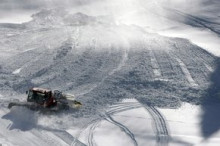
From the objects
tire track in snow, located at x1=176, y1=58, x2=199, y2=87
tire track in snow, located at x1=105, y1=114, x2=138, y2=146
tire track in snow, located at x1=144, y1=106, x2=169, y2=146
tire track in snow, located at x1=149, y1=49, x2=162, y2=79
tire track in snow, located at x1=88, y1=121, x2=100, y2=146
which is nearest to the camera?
tire track in snow, located at x1=88, y1=121, x2=100, y2=146

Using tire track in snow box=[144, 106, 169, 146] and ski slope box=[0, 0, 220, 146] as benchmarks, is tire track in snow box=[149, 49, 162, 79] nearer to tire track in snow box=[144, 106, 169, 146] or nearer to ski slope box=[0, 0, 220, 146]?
ski slope box=[0, 0, 220, 146]

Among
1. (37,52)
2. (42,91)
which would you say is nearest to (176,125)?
(42,91)

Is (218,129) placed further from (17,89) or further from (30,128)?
(17,89)

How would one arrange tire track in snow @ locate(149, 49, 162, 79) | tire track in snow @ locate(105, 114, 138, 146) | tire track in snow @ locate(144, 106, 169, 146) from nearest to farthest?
tire track in snow @ locate(144, 106, 169, 146) → tire track in snow @ locate(105, 114, 138, 146) → tire track in snow @ locate(149, 49, 162, 79)

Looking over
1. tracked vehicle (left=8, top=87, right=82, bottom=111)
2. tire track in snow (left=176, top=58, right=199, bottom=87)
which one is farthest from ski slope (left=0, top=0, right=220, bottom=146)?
tracked vehicle (left=8, top=87, right=82, bottom=111)

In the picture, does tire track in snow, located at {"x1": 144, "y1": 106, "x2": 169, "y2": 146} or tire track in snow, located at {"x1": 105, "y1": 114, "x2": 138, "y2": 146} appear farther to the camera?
tire track in snow, located at {"x1": 105, "y1": 114, "x2": 138, "y2": 146}

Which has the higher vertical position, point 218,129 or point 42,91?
point 42,91

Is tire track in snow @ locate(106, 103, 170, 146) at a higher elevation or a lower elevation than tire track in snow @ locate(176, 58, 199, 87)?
lower
